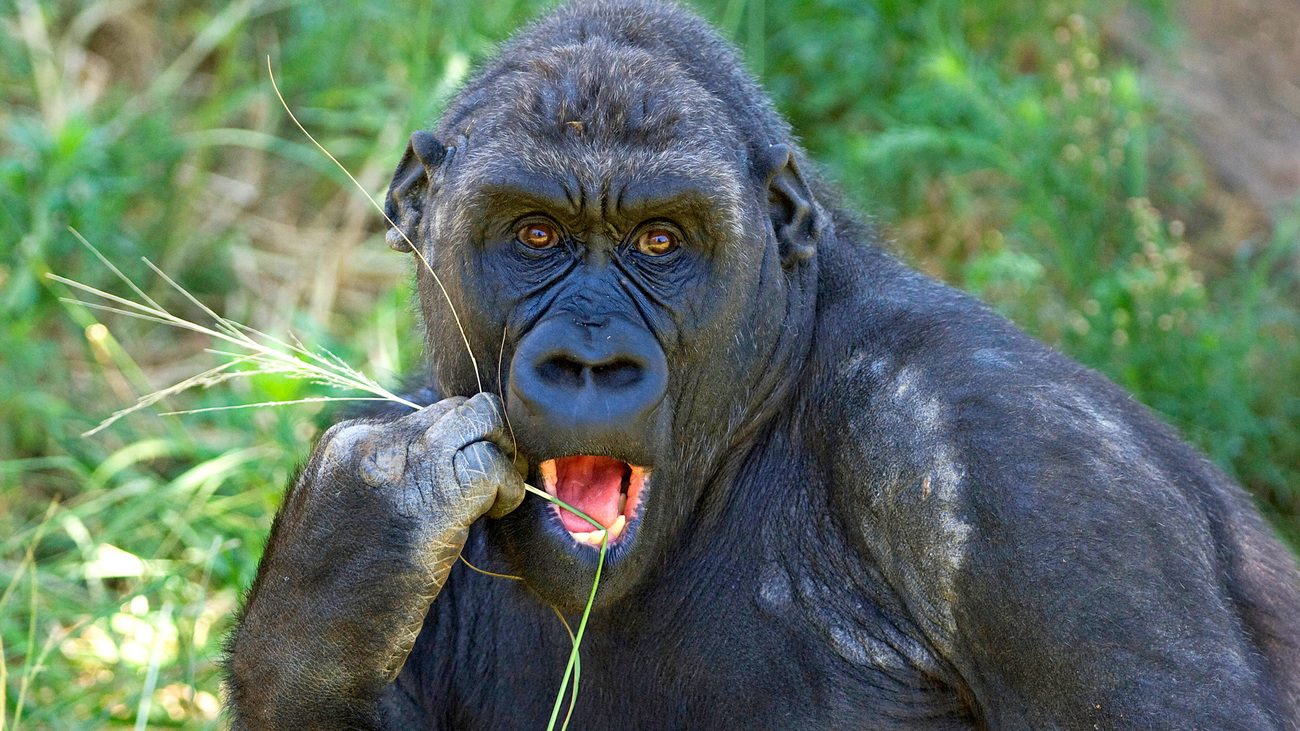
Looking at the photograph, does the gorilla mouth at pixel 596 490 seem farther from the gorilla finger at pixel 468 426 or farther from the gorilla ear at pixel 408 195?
the gorilla ear at pixel 408 195

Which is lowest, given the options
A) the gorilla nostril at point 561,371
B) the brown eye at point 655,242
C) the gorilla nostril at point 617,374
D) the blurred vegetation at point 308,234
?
the blurred vegetation at point 308,234

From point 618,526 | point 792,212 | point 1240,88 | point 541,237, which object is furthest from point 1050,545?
point 1240,88

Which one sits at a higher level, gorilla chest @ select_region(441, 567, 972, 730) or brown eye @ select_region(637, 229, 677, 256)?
brown eye @ select_region(637, 229, 677, 256)

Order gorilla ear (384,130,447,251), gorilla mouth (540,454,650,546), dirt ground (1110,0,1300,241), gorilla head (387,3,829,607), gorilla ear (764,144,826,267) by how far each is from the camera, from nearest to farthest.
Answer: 1. gorilla head (387,3,829,607)
2. gorilla mouth (540,454,650,546)
3. gorilla ear (764,144,826,267)
4. gorilla ear (384,130,447,251)
5. dirt ground (1110,0,1300,241)

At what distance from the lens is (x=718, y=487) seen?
3.38 m

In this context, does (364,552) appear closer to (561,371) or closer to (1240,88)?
(561,371)

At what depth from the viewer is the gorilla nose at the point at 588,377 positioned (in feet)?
9.07

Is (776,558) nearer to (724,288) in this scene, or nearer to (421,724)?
(724,288)

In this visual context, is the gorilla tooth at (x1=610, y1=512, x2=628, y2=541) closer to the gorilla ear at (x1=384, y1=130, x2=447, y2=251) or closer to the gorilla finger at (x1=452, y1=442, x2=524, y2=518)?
the gorilla finger at (x1=452, y1=442, x2=524, y2=518)

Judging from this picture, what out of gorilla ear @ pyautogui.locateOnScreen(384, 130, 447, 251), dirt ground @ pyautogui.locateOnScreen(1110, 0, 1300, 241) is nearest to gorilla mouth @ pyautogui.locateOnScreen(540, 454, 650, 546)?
gorilla ear @ pyautogui.locateOnScreen(384, 130, 447, 251)

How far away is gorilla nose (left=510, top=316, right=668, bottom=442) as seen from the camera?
9.07 ft

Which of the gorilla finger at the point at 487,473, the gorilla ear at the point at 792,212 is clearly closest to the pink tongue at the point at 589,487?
the gorilla finger at the point at 487,473

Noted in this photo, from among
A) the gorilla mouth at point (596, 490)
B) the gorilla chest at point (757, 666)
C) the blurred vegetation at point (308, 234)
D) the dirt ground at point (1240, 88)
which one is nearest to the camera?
the gorilla mouth at point (596, 490)

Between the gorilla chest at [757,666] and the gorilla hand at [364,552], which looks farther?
the gorilla chest at [757,666]
